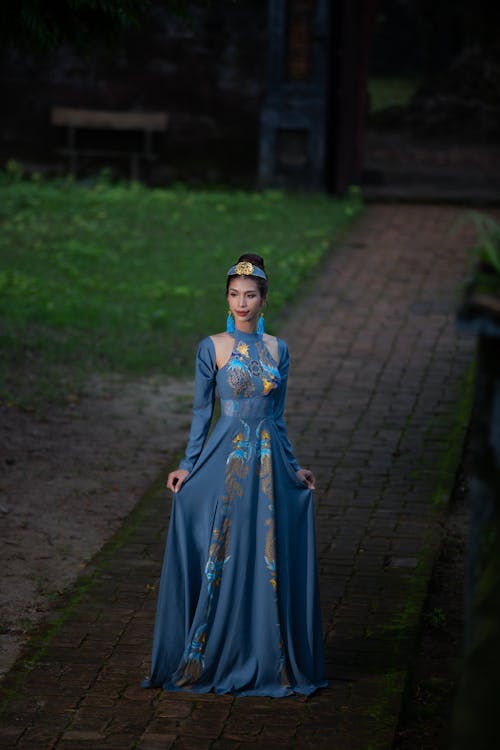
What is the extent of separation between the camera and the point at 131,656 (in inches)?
231

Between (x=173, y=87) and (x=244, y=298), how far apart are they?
1475 cm

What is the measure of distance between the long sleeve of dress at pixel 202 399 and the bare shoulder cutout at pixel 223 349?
17mm

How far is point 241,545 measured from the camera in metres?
5.38

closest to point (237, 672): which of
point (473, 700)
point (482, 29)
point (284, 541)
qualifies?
point (284, 541)

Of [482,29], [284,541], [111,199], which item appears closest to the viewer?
[284,541]

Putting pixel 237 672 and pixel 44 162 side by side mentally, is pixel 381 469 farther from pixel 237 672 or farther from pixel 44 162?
pixel 44 162

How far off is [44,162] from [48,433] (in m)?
11.7

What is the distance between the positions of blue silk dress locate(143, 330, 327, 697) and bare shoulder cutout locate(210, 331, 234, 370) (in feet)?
0.07

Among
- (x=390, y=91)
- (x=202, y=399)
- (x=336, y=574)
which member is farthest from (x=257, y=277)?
(x=390, y=91)

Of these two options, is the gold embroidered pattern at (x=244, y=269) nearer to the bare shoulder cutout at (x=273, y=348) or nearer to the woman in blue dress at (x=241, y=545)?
the woman in blue dress at (x=241, y=545)

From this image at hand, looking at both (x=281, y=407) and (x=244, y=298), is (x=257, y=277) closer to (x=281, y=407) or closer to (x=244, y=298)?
(x=244, y=298)

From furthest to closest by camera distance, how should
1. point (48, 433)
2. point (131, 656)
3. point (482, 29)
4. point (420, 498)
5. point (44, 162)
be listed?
point (482, 29)
point (44, 162)
point (48, 433)
point (420, 498)
point (131, 656)

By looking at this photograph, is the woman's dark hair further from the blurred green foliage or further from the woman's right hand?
the blurred green foliage

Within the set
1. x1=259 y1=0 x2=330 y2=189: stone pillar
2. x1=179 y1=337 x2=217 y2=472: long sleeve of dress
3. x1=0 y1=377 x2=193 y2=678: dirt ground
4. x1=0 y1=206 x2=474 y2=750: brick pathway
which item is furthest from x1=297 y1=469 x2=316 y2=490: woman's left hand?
x1=259 y1=0 x2=330 y2=189: stone pillar
